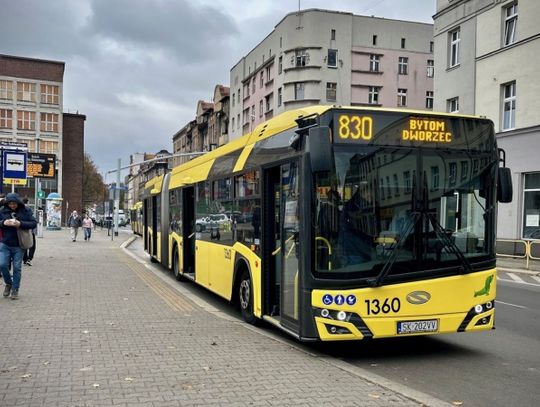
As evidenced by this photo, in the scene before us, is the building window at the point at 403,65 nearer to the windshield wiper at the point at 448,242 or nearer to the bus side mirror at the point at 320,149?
the windshield wiper at the point at 448,242

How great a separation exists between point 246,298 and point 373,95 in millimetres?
43794

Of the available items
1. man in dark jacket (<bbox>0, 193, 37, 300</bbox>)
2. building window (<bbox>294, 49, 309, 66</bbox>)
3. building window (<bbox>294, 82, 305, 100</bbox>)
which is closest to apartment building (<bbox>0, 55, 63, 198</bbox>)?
building window (<bbox>294, 82, 305, 100</bbox>)

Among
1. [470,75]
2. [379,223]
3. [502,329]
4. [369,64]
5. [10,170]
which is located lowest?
[502,329]

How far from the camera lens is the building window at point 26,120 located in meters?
76.0

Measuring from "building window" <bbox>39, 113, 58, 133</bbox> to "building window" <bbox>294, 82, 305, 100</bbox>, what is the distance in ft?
141

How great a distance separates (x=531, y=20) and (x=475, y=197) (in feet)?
66.0

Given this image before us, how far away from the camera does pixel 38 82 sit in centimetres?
7719

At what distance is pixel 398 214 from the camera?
6438 mm

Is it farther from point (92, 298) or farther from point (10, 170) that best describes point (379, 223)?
point (10, 170)

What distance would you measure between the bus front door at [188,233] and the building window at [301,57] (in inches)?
1424

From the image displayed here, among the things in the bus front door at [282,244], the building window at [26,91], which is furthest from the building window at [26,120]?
the bus front door at [282,244]

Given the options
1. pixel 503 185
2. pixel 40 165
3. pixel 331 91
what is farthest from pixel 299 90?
pixel 503 185

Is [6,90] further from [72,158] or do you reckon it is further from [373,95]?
[373,95]

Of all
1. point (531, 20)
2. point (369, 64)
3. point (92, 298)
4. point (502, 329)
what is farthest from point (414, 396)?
point (369, 64)
